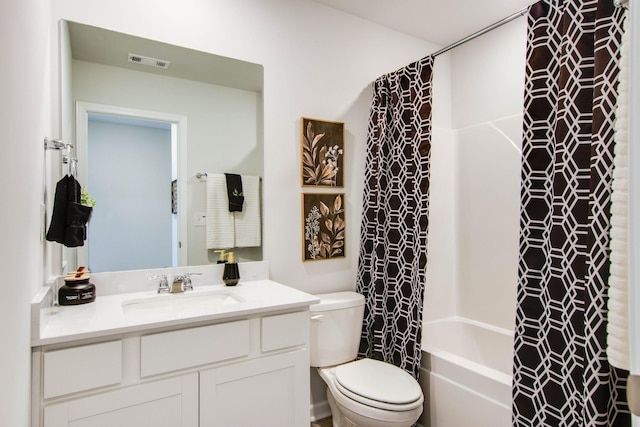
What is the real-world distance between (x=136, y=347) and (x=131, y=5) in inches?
60.9

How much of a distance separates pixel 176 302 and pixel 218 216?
51 cm

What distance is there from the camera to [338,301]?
2.09 m

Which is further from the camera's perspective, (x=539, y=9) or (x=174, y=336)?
(x=539, y=9)

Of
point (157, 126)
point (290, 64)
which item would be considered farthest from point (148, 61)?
point (290, 64)

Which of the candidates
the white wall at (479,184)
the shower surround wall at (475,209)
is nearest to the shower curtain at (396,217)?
the shower surround wall at (475,209)

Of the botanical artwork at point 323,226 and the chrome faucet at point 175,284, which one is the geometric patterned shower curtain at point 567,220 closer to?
the botanical artwork at point 323,226

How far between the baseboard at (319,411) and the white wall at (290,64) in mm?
691

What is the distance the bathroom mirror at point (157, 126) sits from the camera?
1.66 meters

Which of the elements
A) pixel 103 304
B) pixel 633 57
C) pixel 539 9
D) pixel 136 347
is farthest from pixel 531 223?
pixel 103 304

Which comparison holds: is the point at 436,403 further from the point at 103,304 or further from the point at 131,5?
the point at 131,5

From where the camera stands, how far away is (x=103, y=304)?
151 centimetres

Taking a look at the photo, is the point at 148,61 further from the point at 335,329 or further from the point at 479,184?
the point at 479,184

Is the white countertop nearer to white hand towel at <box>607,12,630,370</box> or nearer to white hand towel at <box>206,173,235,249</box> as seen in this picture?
white hand towel at <box>206,173,235,249</box>

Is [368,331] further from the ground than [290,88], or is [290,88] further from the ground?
[290,88]
